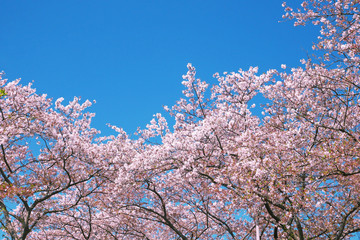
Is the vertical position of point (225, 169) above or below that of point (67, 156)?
below

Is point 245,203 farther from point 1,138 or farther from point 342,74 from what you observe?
point 1,138

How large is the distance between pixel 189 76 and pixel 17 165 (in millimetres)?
9101

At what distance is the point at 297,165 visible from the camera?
1033 cm

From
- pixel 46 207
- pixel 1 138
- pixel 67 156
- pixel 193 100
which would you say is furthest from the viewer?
pixel 193 100

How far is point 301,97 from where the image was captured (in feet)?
43.4

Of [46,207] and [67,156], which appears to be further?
[46,207]

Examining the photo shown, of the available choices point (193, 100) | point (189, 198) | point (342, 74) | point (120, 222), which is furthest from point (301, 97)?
point (120, 222)

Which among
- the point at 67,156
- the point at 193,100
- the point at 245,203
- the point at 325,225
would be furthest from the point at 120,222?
the point at 325,225

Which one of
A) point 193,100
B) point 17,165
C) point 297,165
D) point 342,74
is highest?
point 193,100

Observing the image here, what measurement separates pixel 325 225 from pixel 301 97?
5161 millimetres

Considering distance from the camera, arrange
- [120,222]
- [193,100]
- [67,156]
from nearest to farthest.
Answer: [67,156] → [193,100] → [120,222]

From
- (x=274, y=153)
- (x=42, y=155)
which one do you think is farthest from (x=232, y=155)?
(x=42, y=155)

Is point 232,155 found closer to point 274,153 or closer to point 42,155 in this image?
Answer: point 274,153

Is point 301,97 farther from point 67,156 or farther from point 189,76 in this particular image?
point 67,156
